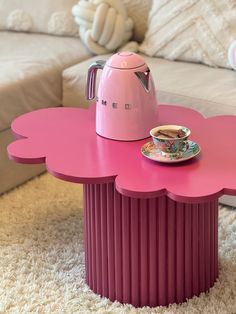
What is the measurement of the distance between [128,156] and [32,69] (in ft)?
3.12

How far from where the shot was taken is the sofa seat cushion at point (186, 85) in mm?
2232

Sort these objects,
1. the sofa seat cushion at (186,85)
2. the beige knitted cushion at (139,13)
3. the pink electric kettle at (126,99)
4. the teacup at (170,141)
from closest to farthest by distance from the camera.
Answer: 1. the teacup at (170,141)
2. the pink electric kettle at (126,99)
3. the sofa seat cushion at (186,85)
4. the beige knitted cushion at (139,13)

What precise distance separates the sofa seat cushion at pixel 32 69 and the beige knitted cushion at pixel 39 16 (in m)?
0.04

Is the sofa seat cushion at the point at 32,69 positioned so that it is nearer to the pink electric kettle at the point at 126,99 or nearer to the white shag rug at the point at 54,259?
the white shag rug at the point at 54,259

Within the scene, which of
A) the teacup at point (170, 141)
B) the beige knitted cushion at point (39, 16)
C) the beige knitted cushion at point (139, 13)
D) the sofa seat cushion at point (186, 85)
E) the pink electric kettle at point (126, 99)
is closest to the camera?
the teacup at point (170, 141)

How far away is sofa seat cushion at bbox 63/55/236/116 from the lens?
87.9 inches

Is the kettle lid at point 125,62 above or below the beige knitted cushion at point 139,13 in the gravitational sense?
above

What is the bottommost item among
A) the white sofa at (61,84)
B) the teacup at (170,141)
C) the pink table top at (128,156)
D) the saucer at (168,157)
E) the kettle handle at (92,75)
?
the white sofa at (61,84)

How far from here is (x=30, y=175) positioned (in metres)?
2.55

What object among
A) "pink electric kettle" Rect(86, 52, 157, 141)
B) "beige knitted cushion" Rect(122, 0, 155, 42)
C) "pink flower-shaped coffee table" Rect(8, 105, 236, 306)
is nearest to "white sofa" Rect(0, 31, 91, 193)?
"beige knitted cushion" Rect(122, 0, 155, 42)

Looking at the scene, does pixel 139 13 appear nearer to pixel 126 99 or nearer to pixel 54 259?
pixel 126 99

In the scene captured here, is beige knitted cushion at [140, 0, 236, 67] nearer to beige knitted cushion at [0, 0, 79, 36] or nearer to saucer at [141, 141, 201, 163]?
beige knitted cushion at [0, 0, 79, 36]

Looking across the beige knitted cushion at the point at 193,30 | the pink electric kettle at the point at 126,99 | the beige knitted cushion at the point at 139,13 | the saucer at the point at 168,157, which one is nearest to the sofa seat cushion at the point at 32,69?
the beige knitted cushion at the point at 139,13

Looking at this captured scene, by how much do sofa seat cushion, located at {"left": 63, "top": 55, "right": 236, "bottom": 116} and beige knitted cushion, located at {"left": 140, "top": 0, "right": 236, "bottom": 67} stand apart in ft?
0.13
